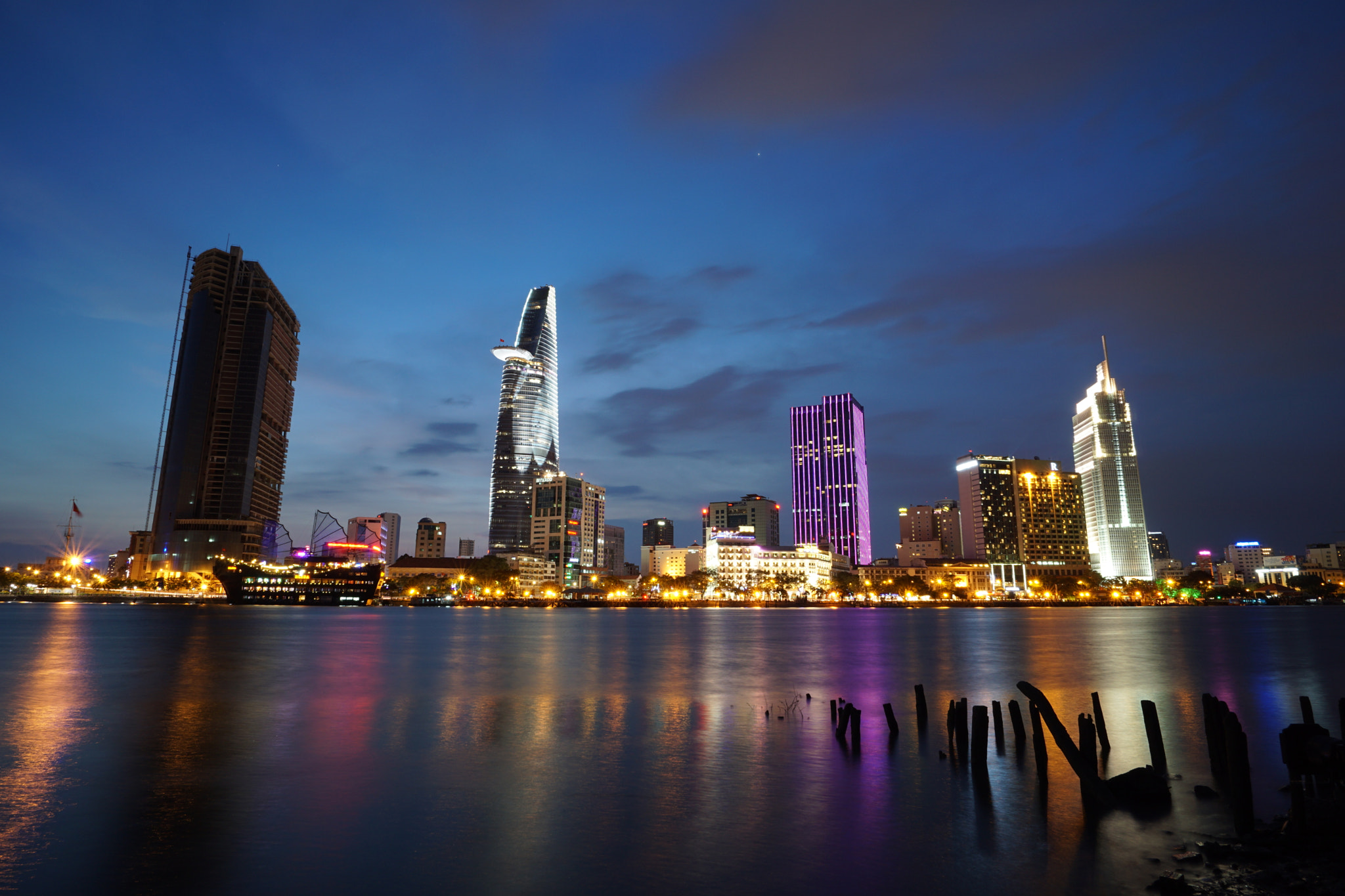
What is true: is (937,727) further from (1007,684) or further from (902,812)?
(1007,684)

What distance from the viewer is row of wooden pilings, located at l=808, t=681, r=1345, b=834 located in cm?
1822

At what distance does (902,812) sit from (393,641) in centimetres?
7530

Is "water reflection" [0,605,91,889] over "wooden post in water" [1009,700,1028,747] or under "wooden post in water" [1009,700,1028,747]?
under

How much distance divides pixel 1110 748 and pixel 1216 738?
4373 mm

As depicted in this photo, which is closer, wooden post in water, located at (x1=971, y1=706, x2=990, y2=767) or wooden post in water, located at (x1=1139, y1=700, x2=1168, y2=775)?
wooden post in water, located at (x1=1139, y1=700, x2=1168, y2=775)

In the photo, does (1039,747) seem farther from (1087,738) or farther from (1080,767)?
(1080,767)

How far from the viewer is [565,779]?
24328 mm

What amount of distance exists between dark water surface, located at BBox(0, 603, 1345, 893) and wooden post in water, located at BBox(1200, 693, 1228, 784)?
1.04 meters

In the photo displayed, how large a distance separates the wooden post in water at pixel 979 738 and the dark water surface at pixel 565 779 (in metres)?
0.94

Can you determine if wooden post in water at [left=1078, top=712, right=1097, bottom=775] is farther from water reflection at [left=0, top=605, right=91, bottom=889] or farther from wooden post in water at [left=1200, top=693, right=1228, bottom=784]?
water reflection at [left=0, top=605, right=91, bottom=889]

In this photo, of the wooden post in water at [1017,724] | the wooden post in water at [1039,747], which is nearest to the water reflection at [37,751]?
the wooden post in water at [1039,747]

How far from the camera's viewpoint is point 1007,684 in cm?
4741

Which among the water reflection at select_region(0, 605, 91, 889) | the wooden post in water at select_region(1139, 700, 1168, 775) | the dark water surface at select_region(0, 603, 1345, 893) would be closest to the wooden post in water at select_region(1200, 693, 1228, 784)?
the dark water surface at select_region(0, 603, 1345, 893)

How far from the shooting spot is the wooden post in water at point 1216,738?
23562mm
